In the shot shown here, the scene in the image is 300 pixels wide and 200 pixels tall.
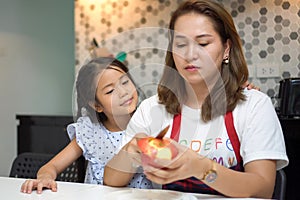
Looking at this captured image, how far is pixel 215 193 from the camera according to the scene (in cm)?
103

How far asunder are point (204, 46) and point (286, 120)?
112 centimetres

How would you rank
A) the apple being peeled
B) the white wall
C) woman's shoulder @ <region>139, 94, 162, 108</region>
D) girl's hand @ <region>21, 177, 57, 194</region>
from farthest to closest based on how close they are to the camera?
the white wall → woman's shoulder @ <region>139, 94, 162, 108</region> → girl's hand @ <region>21, 177, 57, 194</region> → the apple being peeled

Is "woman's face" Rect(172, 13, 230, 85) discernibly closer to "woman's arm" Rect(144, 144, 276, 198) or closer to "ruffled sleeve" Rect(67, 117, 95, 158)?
"woman's arm" Rect(144, 144, 276, 198)

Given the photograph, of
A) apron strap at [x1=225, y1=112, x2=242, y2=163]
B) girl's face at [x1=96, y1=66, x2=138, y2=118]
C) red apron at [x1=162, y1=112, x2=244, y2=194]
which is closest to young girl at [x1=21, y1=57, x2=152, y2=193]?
girl's face at [x1=96, y1=66, x2=138, y2=118]

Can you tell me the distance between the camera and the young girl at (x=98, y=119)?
1076mm

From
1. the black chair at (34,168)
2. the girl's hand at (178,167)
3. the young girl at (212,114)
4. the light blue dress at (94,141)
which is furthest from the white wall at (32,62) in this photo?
the girl's hand at (178,167)

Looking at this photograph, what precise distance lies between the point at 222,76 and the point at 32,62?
9.31 ft

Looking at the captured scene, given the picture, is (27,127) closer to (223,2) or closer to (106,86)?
(223,2)

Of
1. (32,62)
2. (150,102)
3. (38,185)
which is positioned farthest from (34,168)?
(32,62)

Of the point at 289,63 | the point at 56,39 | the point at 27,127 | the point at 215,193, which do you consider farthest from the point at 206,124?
the point at 56,39

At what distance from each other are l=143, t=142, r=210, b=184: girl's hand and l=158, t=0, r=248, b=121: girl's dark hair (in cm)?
22

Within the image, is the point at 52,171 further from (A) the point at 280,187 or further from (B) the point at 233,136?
(A) the point at 280,187

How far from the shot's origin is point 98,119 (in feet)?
4.24

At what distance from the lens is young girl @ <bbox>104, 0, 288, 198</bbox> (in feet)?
3.04
